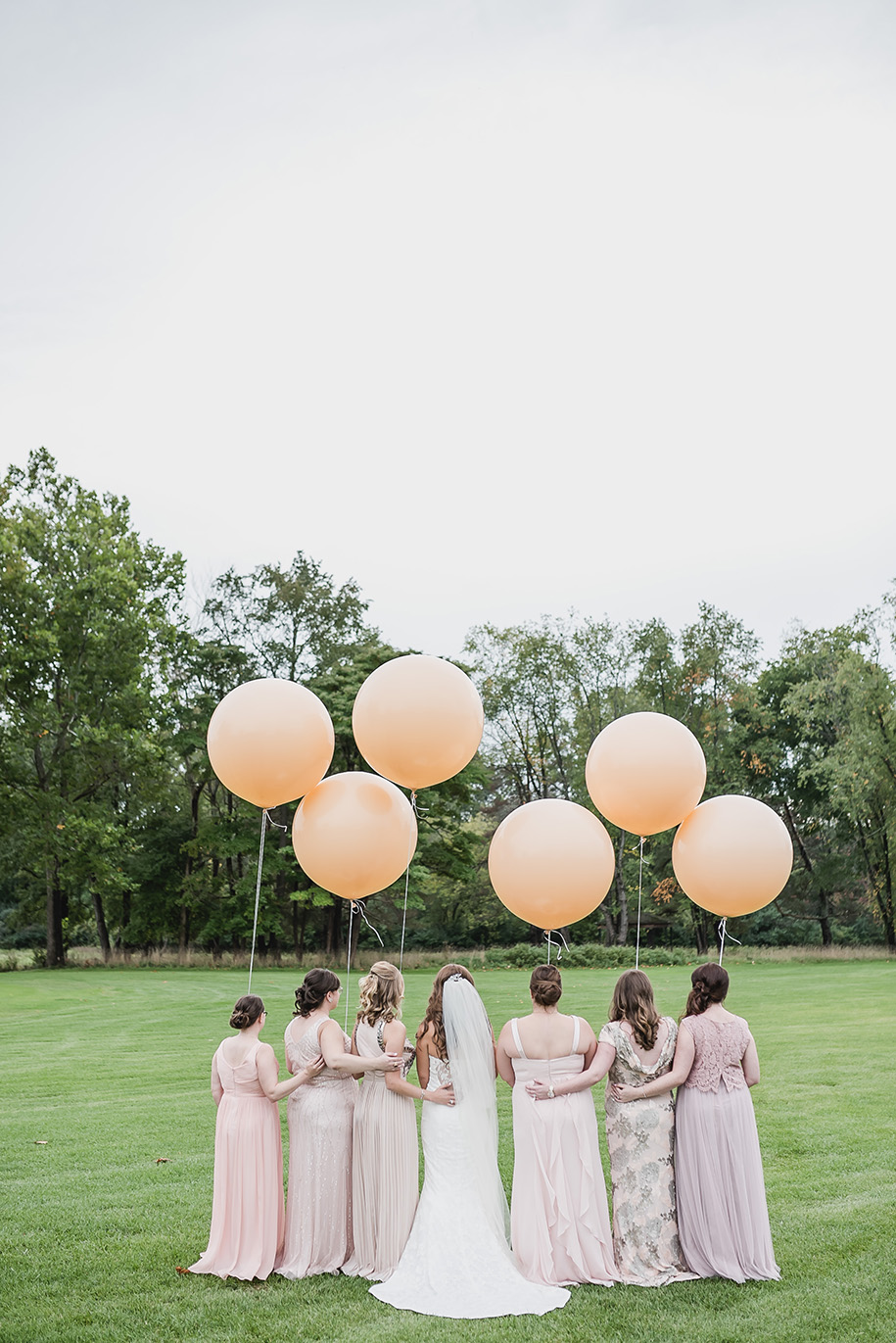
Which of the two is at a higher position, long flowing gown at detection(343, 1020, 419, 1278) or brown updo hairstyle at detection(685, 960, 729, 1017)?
brown updo hairstyle at detection(685, 960, 729, 1017)

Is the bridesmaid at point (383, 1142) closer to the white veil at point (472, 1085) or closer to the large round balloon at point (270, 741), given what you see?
the white veil at point (472, 1085)

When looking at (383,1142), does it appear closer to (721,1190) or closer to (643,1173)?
(643,1173)

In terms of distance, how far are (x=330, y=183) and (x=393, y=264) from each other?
157 inches

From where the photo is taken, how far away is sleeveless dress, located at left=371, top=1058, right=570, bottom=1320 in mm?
5102

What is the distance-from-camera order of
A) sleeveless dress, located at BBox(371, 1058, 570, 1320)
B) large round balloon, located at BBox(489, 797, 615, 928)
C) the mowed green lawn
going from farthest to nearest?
large round balloon, located at BBox(489, 797, 615, 928) → sleeveless dress, located at BBox(371, 1058, 570, 1320) → the mowed green lawn

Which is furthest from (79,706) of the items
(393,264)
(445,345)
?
(393,264)

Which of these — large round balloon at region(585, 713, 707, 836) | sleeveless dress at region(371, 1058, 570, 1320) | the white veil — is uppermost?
large round balloon at region(585, 713, 707, 836)

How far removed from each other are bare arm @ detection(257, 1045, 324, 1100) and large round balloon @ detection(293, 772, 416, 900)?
106cm

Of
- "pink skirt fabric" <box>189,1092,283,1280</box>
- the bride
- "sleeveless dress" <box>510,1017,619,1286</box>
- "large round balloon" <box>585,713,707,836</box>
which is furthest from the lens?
"large round balloon" <box>585,713,707,836</box>

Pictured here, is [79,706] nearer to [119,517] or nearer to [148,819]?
[119,517]

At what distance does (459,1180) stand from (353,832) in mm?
2138

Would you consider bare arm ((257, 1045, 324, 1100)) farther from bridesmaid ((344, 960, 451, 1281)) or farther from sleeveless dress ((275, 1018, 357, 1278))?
bridesmaid ((344, 960, 451, 1281))

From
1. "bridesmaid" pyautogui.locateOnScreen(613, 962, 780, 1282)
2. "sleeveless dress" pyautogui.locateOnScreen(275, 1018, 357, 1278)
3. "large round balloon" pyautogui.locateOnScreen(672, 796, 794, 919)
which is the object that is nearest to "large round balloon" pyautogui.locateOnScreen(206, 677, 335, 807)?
"sleeveless dress" pyautogui.locateOnScreen(275, 1018, 357, 1278)

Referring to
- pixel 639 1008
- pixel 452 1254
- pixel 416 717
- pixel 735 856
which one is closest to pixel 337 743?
pixel 416 717
